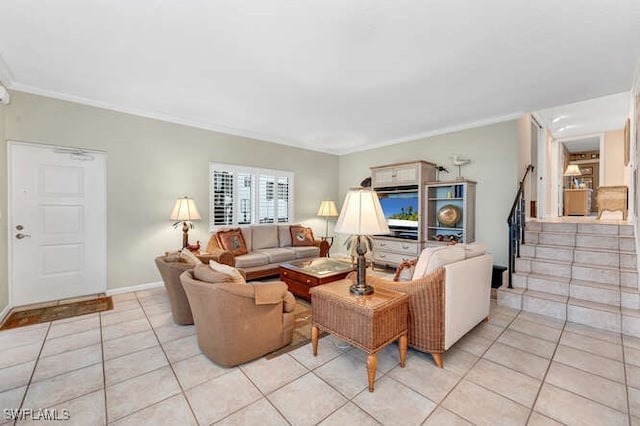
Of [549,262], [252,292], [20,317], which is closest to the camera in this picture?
[252,292]

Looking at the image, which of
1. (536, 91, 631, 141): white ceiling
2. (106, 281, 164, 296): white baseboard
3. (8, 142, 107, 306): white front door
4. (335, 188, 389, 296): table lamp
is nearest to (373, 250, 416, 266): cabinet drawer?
(335, 188, 389, 296): table lamp

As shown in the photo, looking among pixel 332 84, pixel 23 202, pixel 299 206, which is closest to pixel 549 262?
pixel 332 84

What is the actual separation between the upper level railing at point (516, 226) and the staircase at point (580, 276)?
9cm

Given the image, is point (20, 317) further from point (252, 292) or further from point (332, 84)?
point (332, 84)

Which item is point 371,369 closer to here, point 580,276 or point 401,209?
point 580,276

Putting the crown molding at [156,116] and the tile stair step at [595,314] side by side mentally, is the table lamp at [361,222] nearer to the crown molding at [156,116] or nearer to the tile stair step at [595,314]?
the tile stair step at [595,314]

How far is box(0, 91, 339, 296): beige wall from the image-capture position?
11.5ft

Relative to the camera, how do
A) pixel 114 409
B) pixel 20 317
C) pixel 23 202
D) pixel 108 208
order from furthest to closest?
pixel 108 208 < pixel 23 202 < pixel 20 317 < pixel 114 409

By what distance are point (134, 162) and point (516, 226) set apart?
19.2ft

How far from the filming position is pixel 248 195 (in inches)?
216

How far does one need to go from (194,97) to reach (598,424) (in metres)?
4.94

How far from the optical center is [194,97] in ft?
12.2

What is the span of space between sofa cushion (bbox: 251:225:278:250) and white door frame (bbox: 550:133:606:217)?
6587mm

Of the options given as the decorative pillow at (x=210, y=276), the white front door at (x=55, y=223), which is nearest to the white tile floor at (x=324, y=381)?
the decorative pillow at (x=210, y=276)
